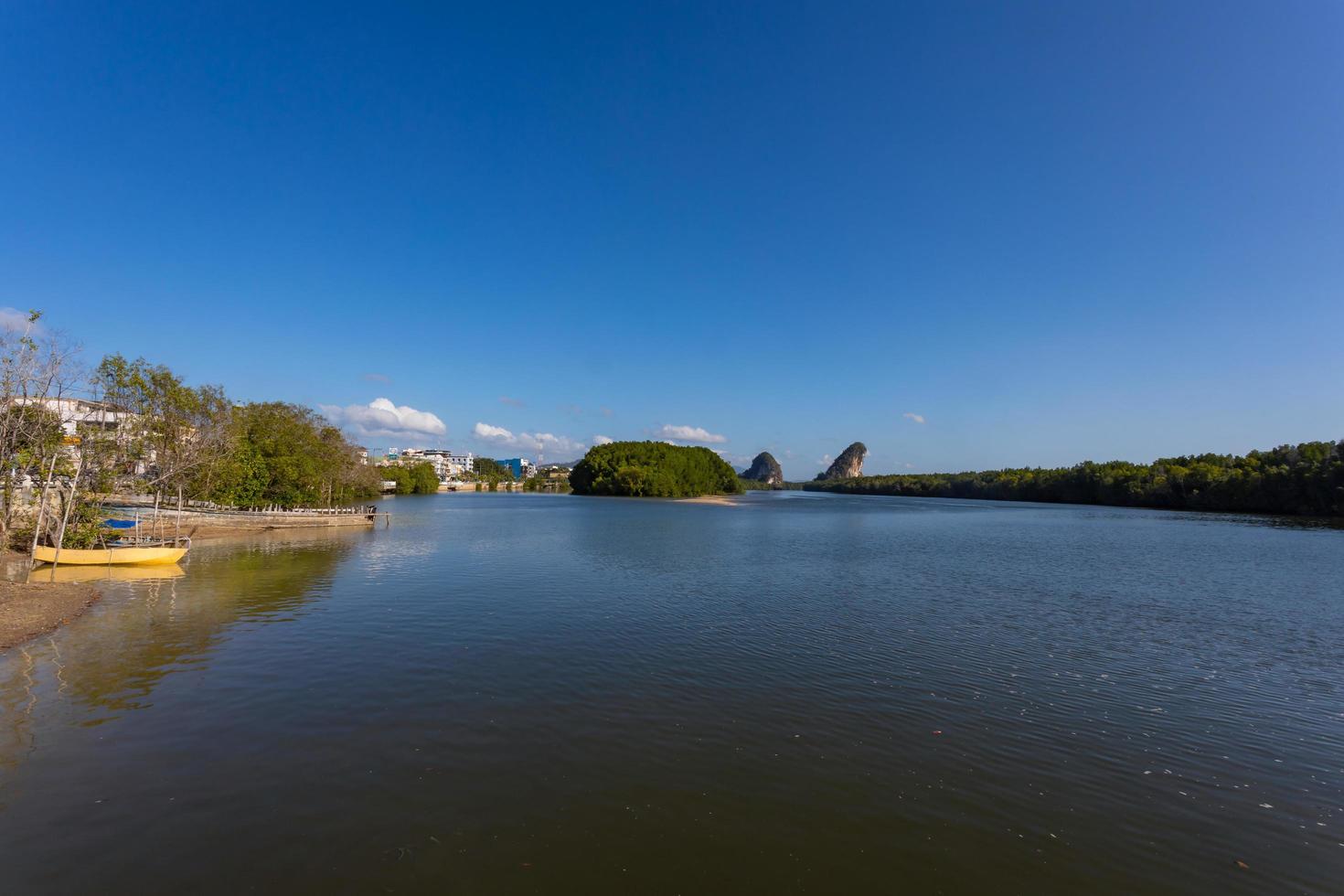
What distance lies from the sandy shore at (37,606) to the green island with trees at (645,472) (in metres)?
119

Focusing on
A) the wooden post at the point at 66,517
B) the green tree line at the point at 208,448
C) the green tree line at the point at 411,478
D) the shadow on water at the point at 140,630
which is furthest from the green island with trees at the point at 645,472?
the wooden post at the point at 66,517

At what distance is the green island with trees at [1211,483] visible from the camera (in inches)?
3046

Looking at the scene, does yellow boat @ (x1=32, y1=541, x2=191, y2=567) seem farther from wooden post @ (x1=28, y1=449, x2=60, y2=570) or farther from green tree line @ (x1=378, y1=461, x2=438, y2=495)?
green tree line @ (x1=378, y1=461, x2=438, y2=495)

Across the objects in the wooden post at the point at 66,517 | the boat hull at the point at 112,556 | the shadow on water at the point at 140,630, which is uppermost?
the wooden post at the point at 66,517

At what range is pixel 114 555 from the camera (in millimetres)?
25375

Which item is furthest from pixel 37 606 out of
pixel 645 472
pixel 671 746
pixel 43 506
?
pixel 645 472

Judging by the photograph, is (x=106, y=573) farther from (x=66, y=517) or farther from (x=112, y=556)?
(x=66, y=517)

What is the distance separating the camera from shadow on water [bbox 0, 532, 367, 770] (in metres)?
10.7

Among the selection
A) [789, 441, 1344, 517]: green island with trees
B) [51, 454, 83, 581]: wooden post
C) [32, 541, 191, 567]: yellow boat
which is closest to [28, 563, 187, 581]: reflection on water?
[51, 454, 83, 581]: wooden post

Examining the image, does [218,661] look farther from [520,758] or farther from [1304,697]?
[1304,697]

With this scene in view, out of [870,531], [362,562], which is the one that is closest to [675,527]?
[870,531]

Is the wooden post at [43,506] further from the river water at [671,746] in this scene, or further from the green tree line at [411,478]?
the green tree line at [411,478]

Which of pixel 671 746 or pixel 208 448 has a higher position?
pixel 208 448

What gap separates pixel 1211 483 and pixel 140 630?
123840mm
